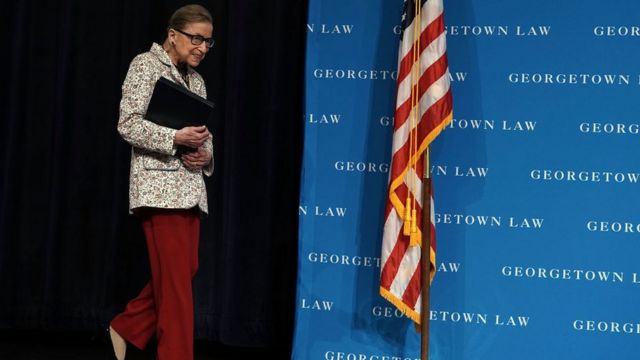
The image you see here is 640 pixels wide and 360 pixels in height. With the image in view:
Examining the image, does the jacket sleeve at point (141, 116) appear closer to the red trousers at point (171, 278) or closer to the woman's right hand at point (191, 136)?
the woman's right hand at point (191, 136)

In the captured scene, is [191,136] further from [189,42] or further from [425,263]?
[425,263]

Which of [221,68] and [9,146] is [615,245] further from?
[9,146]

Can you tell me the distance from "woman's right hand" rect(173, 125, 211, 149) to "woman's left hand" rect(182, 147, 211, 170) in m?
0.06

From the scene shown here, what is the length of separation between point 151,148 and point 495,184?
1556mm

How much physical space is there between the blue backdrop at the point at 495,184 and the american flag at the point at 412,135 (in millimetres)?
194

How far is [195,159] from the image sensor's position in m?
2.95

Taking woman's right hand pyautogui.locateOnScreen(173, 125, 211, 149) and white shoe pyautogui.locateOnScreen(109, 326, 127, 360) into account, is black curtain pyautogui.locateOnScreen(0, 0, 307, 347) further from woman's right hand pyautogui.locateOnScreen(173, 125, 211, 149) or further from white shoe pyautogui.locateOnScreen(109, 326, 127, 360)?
woman's right hand pyautogui.locateOnScreen(173, 125, 211, 149)

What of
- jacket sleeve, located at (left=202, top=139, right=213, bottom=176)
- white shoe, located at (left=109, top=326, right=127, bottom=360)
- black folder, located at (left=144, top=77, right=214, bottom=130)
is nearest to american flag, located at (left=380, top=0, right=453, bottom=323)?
jacket sleeve, located at (left=202, top=139, right=213, bottom=176)

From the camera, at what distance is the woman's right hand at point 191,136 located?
2.85 m

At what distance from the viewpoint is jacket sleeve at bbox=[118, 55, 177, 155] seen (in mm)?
2830

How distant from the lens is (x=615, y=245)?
10.7 feet

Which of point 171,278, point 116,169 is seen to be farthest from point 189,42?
point 116,169

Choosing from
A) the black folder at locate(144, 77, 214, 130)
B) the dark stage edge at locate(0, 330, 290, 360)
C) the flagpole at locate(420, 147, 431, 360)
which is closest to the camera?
the black folder at locate(144, 77, 214, 130)

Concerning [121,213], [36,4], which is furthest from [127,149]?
[36,4]
